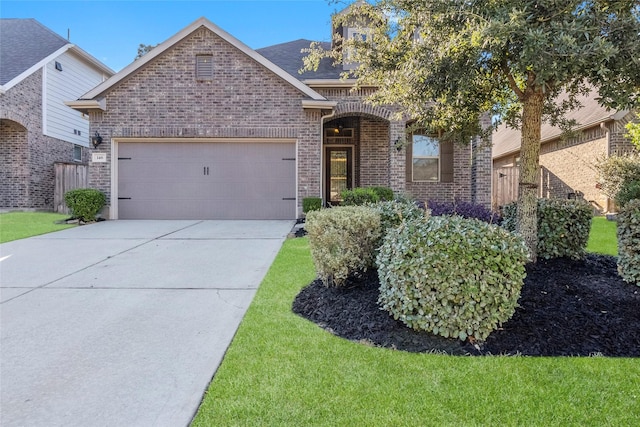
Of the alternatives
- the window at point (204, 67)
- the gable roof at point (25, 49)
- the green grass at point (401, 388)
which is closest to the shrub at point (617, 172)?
the green grass at point (401, 388)

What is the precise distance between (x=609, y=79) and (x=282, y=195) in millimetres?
8512

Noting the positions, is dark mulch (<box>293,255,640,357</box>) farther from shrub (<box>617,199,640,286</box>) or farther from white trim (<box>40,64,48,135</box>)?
white trim (<box>40,64,48,135</box>)

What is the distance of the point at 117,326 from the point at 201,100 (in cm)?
841

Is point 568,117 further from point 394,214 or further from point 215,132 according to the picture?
point 394,214

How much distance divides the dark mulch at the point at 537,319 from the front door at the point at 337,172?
28.4 feet

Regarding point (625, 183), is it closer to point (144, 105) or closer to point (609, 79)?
point (609, 79)

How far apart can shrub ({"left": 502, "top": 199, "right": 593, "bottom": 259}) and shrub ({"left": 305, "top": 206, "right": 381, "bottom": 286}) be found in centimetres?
221

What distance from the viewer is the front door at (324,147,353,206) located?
41.7 ft

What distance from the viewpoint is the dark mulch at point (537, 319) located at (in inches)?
112

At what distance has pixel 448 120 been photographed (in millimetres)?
5098

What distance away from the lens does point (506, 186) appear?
548 inches

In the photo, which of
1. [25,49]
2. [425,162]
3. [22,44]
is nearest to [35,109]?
[25,49]

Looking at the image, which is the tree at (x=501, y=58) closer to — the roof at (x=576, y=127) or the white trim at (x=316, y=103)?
the roof at (x=576, y=127)

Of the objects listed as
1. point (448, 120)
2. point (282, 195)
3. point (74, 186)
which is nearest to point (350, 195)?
point (282, 195)
